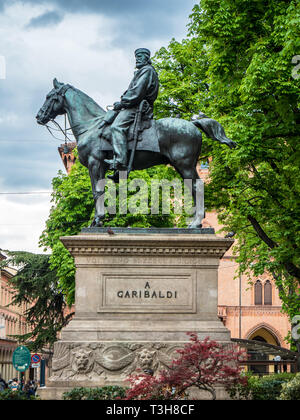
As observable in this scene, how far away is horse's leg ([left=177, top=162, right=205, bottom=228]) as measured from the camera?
49.3 ft

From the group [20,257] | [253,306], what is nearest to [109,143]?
[20,257]

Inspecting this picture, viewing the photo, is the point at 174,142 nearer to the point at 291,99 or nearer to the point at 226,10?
the point at 291,99

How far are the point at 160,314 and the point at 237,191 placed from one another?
1300cm

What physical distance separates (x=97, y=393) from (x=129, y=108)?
628 cm

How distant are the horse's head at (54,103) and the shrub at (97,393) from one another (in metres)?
6.53

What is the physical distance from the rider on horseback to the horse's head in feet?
4.35

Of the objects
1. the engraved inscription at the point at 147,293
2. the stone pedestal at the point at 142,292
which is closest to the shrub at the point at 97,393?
the stone pedestal at the point at 142,292

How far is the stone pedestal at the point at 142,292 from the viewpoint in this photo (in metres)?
13.8

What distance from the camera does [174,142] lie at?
1542 centimetres

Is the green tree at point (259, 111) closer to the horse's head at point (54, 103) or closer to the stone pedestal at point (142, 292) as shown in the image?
the horse's head at point (54, 103)

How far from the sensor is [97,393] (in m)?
12.5

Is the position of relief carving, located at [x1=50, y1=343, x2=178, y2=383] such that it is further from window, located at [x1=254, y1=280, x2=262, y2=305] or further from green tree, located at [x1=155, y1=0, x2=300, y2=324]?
window, located at [x1=254, y1=280, x2=262, y2=305]

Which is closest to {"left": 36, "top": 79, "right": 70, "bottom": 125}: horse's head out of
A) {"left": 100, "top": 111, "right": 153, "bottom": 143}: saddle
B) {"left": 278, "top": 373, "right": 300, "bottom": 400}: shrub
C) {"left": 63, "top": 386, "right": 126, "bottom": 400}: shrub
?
{"left": 100, "top": 111, "right": 153, "bottom": 143}: saddle
